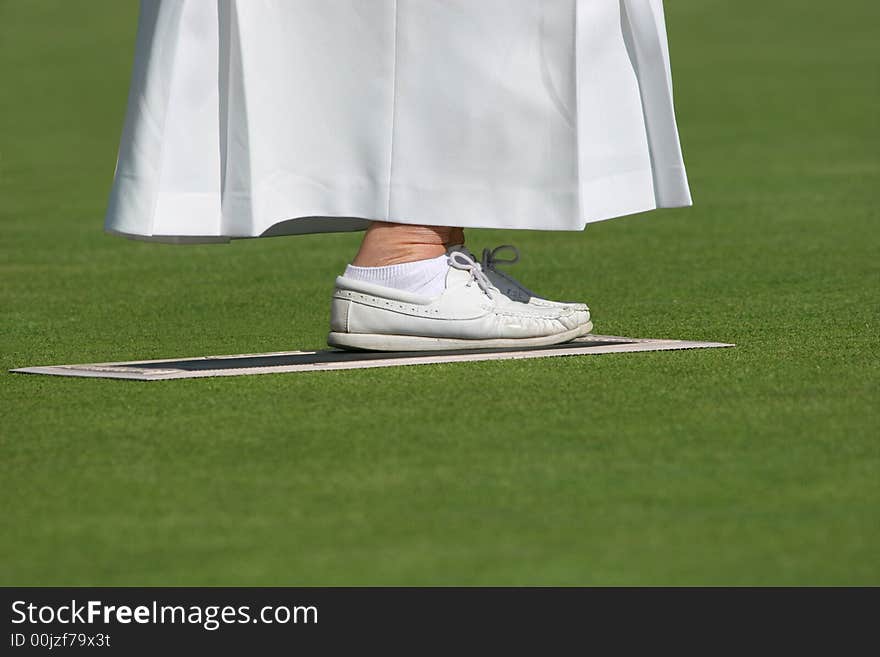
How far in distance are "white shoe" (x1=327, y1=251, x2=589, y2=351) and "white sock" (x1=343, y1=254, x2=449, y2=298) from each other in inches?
0.6

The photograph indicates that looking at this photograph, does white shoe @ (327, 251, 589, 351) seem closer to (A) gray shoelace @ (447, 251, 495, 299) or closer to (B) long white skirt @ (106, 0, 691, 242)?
(A) gray shoelace @ (447, 251, 495, 299)

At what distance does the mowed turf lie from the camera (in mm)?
1621

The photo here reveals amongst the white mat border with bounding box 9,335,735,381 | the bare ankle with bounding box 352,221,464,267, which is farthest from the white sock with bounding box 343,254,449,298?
the white mat border with bounding box 9,335,735,381

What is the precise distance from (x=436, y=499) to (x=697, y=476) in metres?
0.30

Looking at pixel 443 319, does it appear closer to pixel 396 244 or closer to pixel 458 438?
pixel 396 244

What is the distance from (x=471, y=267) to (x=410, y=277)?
0.40 ft

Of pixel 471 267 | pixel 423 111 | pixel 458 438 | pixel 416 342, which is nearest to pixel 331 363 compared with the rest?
pixel 416 342

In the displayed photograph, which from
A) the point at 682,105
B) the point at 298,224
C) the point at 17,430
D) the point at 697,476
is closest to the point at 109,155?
the point at 682,105

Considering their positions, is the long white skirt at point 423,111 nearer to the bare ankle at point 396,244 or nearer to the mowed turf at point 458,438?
the bare ankle at point 396,244

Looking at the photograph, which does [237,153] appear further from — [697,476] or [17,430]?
[697,476]

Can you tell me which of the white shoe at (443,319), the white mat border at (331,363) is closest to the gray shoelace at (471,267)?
the white shoe at (443,319)

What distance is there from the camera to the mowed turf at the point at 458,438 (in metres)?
1.62

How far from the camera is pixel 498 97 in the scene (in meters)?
2.83

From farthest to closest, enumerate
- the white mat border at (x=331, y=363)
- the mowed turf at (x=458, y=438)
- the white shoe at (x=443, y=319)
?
the white shoe at (x=443, y=319), the white mat border at (x=331, y=363), the mowed turf at (x=458, y=438)
